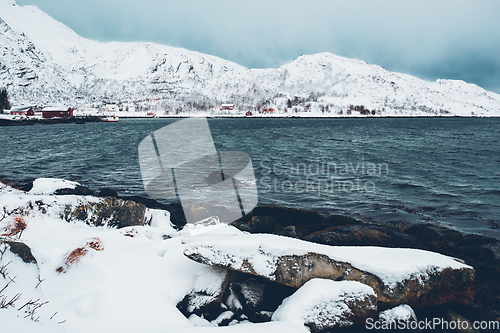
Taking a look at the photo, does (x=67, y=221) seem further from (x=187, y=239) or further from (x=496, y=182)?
(x=496, y=182)

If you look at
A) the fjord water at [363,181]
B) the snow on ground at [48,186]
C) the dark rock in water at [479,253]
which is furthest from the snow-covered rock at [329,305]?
the snow on ground at [48,186]

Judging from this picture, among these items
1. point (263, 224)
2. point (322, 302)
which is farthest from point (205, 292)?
point (263, 224)

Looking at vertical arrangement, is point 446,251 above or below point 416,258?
below

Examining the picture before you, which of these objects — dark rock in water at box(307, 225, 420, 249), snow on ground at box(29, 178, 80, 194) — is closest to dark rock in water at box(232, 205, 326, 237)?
dark rock in water at box(307, 225, 420, 249)

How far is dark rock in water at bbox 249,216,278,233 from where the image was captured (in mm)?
9078

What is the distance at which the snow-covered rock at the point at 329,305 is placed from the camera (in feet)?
14.5

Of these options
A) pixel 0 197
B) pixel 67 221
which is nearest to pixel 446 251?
pixel 67 221

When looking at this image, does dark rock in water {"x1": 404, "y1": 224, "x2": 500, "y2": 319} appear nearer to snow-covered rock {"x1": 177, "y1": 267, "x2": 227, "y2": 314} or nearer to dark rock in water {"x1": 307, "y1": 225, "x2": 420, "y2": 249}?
dark rock in water {"x1": 307, "y1": 225, "x2": 420, "y2": 249}

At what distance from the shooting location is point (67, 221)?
6.60m

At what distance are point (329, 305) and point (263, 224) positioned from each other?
488 centimetres

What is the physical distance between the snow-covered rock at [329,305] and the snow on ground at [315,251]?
48cm

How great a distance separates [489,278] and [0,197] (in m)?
12.0

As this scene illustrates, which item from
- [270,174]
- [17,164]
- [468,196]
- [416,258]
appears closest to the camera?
[416,258]

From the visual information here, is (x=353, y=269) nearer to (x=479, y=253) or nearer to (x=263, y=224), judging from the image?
(x=263, y=224)
